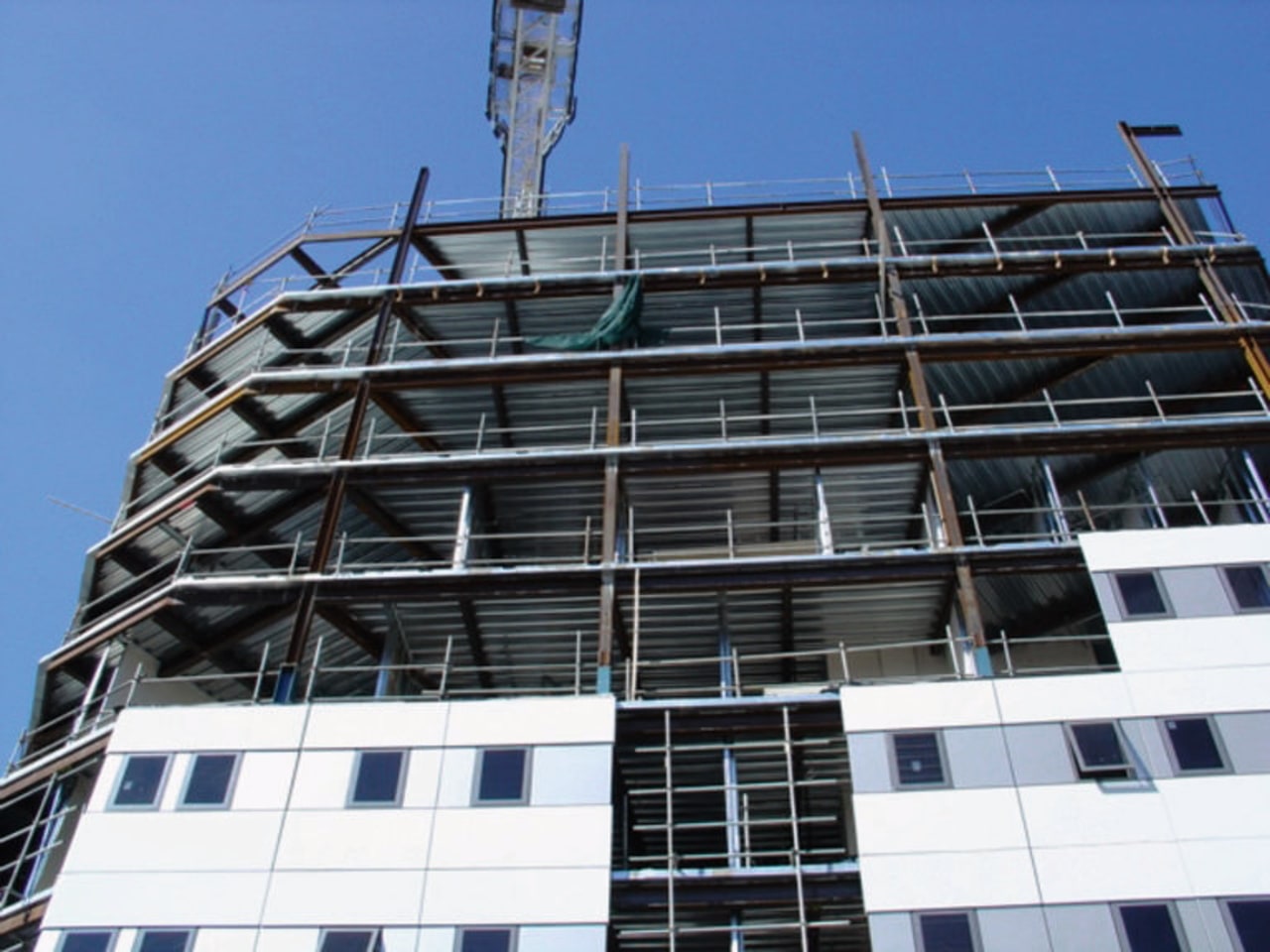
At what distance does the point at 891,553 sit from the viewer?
21.3m

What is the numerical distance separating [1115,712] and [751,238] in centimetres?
1621

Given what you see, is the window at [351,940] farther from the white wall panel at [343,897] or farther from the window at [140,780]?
the window at [140,780]

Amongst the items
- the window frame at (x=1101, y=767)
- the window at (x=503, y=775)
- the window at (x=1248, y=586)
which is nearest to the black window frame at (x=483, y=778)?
the window at (x=503, y=775)

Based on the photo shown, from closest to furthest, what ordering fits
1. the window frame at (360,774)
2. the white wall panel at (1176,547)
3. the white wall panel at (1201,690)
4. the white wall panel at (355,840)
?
the white wall panel at (355,840) < the white wall panel at (1201,690) < the window frame at (360,774) < the white wall panel at (1176,547)

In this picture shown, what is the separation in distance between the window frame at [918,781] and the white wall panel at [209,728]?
10.3 metres

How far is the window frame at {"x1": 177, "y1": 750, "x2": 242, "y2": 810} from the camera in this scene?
18.4m

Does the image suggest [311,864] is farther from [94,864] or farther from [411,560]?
[411,560]

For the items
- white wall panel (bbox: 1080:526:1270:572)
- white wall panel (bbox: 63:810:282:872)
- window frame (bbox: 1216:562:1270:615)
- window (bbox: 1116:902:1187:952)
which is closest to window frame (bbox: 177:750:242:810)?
white wall panel (bbox: 63:810:282:872)

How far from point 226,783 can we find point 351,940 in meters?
3.86

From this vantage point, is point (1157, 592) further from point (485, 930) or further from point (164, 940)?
point (164, 940)

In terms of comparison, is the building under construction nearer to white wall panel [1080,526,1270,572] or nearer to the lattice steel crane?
white wall panel [1080,526,1270,572]

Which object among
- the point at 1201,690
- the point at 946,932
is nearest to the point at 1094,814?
the point at 946,932

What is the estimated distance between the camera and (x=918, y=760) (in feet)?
58.7

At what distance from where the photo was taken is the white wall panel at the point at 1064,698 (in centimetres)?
1806
